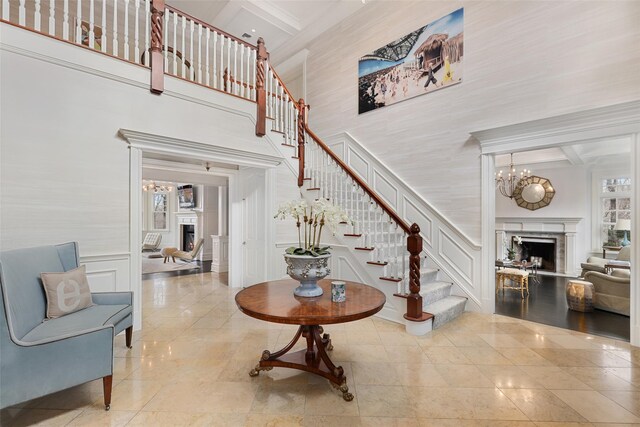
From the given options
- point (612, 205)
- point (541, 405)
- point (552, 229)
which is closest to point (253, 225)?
point (541, 405)

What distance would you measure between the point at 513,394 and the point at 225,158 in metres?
4.13

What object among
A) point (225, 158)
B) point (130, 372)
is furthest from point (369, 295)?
point (225, 158)

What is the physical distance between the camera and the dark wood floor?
3521 millimetres

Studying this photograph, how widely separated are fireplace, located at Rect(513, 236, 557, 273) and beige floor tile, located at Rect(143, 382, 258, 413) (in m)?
7.53

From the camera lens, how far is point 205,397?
6.91 ft

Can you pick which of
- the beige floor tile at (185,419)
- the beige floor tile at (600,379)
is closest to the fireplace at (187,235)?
the beige floor tile at (185,419)

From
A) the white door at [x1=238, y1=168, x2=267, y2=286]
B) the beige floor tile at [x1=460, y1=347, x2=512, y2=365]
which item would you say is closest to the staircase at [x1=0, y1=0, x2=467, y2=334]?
the beige floor tile at [x1=460, y1=347, x2=512, y2=365]

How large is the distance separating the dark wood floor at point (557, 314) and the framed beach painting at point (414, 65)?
351cm

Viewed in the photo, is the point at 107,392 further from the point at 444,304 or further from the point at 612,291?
the point at 612,291

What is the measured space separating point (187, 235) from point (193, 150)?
25.6ft

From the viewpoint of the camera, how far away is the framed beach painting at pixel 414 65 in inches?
174

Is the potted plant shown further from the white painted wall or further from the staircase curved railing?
the white painted wall

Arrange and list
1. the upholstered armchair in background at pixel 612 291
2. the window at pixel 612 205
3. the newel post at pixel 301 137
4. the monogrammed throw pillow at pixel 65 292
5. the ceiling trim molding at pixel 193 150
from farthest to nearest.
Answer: the window at pixel 612 205
the newel post at pixel 301 137
the upholstered armchair in background at pixel 612 291
the ceiling trim molding at pixel 193 150
the monogrammed throw pillow at pixel 65 292

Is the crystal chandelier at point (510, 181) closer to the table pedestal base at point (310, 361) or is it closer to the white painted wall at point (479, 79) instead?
the white painted wall at point (479, 79)
